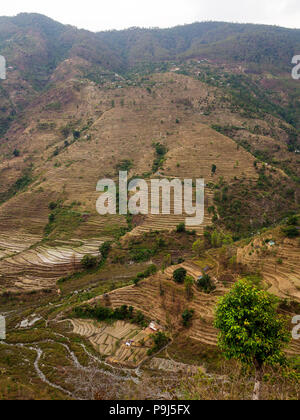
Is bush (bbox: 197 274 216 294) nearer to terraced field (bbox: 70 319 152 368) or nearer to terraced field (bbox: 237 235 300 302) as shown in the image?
terraced field (bbox: 237 235 300 302)

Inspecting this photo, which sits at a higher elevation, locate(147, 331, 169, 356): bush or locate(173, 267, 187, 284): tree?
locate(173, 267, 187, 284): tree

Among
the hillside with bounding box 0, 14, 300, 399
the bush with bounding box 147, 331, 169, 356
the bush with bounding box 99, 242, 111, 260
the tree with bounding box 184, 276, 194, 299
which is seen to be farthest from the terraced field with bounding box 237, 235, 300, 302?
the bush with bounding box 99, 242, 111, 260

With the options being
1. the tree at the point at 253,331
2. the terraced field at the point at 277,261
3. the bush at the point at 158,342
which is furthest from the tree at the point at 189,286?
the tree at the point at 253,331

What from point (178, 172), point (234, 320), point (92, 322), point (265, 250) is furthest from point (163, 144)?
point (234, 320)

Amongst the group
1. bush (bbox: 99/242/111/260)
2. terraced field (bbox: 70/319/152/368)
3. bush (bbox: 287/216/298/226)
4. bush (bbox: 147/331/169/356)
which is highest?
bush (bbox: 287/216/298/226)

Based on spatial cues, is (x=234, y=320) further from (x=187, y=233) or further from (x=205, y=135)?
(x=205, y=135)

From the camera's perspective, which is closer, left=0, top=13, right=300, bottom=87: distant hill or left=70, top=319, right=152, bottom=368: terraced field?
left=70, top=319, right=152, bottom=368: terraced field
